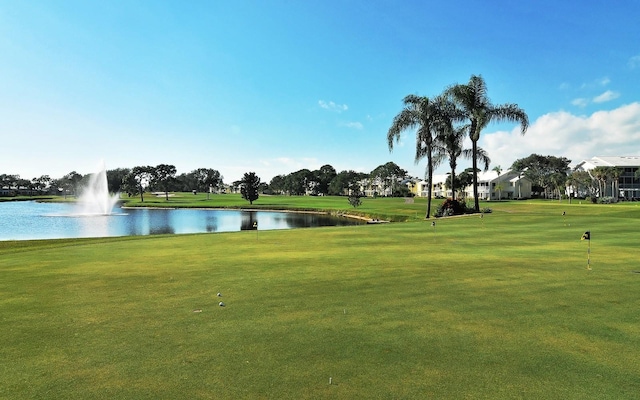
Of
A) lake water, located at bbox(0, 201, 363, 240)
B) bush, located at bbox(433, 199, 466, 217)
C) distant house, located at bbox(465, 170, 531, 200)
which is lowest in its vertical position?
lake water, located at bbox(0, 201, 363, 240)

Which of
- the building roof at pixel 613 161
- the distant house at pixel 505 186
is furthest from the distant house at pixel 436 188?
the building roof at pixel 613 161

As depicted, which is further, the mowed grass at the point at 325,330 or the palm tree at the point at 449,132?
the palm tree at the point at 449,132

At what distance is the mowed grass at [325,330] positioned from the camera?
507cm

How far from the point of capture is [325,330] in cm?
695

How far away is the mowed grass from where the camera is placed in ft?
16.6

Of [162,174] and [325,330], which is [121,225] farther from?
[162,174]

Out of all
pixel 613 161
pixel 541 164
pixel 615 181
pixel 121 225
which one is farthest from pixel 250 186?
pixel 541 164

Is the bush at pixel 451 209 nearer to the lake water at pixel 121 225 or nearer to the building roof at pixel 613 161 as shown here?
the lake water at pixel 121 225

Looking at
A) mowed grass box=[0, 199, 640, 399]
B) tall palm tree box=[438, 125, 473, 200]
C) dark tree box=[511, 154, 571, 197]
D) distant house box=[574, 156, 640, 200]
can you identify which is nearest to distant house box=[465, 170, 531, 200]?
dark tree box=[511, 154, 571, 197]

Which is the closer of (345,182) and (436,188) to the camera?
(436,188)

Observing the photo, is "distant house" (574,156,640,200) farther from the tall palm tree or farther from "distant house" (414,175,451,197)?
the tall palm tree

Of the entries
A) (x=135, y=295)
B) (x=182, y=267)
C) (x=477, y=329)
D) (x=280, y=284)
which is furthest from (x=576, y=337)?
(x=182, y=267)

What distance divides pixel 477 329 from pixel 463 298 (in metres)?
2.12

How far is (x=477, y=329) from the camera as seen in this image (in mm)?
6969
